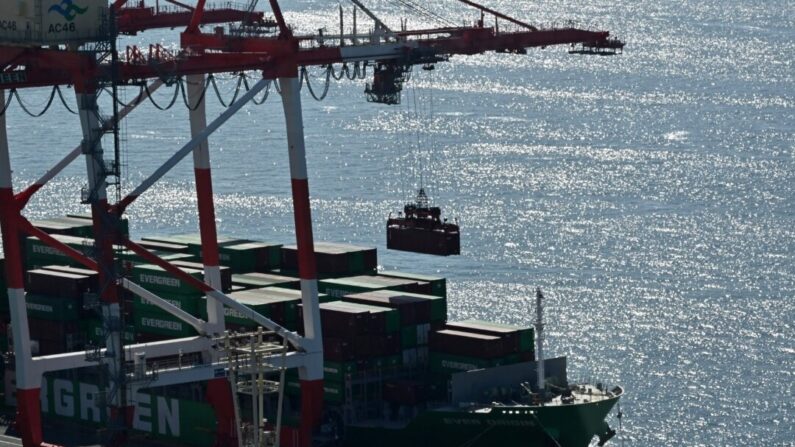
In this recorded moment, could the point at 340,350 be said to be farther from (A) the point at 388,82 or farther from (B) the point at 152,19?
(B) the point at 152,19

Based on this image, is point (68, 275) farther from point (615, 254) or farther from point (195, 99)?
point (615, 254)

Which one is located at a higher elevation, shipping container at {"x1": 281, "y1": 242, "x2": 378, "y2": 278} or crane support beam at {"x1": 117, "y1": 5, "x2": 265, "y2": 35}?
crane support beam at {"x1": 117, "y1": 5, "x2": 265, "y2": 35}

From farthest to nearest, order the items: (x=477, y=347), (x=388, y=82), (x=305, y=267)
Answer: (x=477, y=347)
(x=388, y=82)
(x=305, y=267)

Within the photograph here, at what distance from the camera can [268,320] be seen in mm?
82125

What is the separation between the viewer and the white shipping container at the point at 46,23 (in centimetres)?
7775

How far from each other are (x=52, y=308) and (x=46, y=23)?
19496 mm

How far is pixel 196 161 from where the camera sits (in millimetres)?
86500

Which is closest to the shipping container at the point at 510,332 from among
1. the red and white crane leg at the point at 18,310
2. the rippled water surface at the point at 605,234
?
the rippled water surface at the point at 605,234

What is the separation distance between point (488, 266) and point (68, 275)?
51.0 meters

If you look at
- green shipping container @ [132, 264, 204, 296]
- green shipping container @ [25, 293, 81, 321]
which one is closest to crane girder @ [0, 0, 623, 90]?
green shipping container @ [132, 264, 204, 296]

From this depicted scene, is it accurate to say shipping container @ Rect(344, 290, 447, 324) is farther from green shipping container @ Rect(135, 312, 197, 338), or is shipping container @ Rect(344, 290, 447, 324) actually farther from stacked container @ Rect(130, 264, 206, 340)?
green shipping container @ Rect(135, 312, 197, 338)

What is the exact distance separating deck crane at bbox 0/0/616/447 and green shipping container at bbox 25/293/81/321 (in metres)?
7.47

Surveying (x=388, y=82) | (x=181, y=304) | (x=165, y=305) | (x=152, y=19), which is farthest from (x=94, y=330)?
(x=388, y=82)

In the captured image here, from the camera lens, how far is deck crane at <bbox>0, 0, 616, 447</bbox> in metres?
77.6
